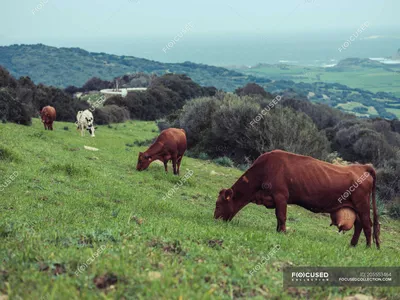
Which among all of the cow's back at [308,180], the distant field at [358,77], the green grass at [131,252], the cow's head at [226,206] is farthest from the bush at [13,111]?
the distant field at [358,77]

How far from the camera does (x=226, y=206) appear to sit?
35.0ft

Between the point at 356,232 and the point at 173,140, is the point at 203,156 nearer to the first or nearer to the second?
the point at 173,140

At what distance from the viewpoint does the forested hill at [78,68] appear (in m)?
147

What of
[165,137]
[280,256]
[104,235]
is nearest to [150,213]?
[104,235]

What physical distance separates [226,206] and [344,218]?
2877 mm

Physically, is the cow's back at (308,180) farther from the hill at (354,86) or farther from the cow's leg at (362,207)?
the hill at (354,86)

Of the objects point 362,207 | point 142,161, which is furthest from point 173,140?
point 362,207

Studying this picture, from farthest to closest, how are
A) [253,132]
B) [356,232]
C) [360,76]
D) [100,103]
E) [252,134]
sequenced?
[360,76], [100,103], [252,134], [253,132], [356,232]

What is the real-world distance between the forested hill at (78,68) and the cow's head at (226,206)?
423ft

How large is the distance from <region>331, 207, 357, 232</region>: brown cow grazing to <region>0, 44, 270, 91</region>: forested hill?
129 m

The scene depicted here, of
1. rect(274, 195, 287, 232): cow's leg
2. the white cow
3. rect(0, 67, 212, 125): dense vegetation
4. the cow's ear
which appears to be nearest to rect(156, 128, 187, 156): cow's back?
the cow's ear

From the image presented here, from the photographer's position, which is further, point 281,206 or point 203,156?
point 203,156

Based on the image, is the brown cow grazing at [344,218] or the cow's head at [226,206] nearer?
the brown cow grazing at [344,218]

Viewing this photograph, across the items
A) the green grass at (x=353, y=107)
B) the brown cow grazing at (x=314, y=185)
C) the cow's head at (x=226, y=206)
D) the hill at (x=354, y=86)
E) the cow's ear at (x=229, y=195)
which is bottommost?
the green grass at (x=353, y=107)
